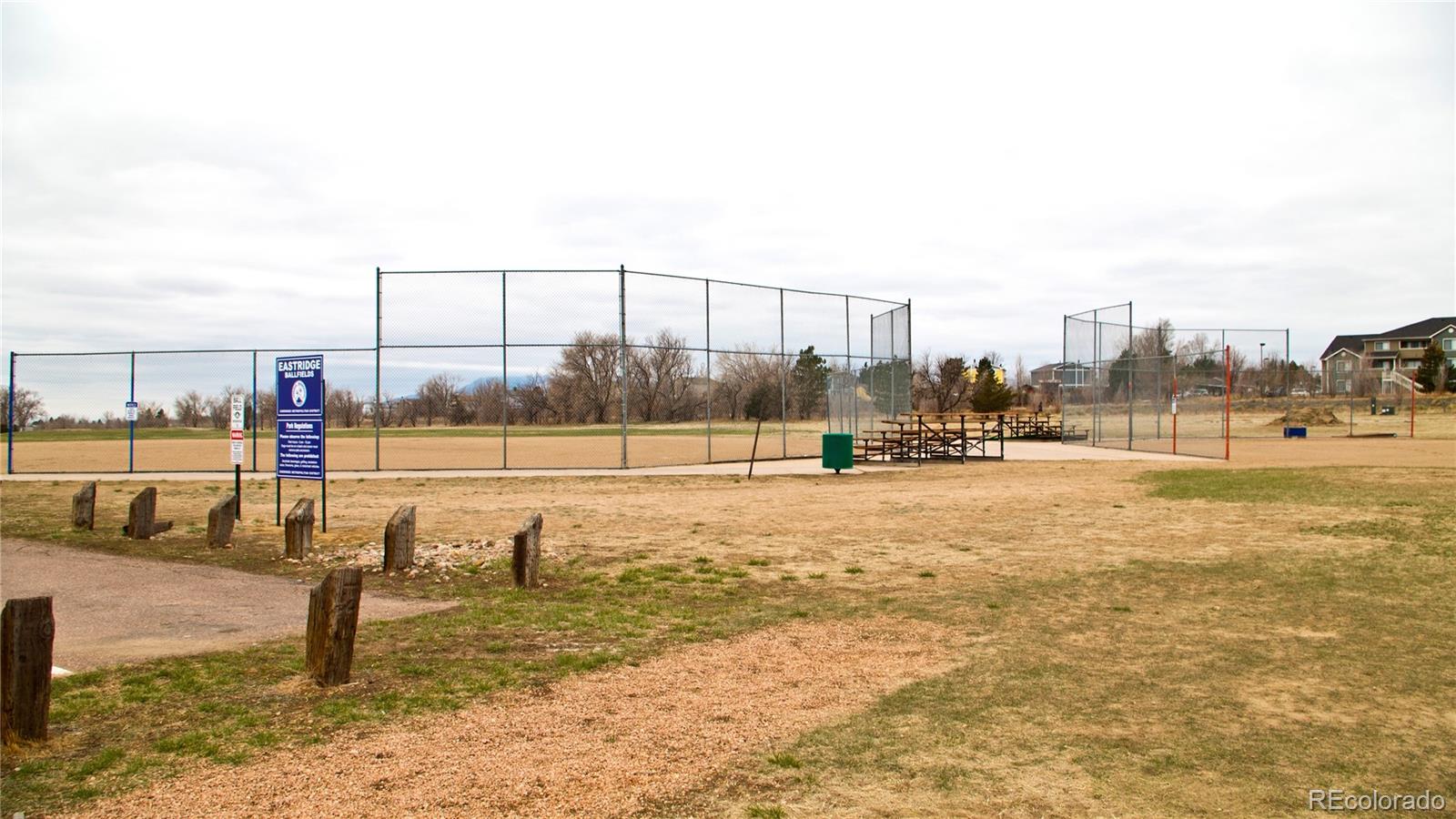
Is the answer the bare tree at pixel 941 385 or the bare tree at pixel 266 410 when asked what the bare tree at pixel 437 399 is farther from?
the bare tree at pixel 941 385

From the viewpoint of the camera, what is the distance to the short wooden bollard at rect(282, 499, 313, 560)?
1009cm

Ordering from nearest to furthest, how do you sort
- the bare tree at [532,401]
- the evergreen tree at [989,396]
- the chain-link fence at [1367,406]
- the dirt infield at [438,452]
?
the dirt infield at [438,452] → the bare tree at [532,401] → the chain-link fence at [1367,406] → the evergreen tree at [989,396]

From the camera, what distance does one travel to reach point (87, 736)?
457 cm

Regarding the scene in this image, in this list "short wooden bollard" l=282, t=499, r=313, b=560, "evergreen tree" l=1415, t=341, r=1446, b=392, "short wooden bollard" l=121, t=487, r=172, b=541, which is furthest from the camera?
"evergreen tree" l=1415, t=341, r=1446, b=392

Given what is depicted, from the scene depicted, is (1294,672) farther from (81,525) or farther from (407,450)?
(407,450)

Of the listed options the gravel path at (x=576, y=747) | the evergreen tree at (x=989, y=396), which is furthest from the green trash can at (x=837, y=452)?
the evergreen tree at (x=989, y=396)

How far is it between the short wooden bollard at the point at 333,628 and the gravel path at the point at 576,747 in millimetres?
886

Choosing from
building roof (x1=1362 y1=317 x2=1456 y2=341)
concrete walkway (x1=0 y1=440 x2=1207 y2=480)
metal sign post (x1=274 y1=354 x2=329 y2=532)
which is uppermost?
building roof (x1=1362 y1=317 x2=1456 y2=341)

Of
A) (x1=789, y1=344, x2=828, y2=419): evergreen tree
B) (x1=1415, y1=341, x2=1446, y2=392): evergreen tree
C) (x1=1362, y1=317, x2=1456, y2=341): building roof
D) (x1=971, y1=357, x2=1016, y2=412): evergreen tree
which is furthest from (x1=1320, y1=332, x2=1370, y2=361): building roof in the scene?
(x1=789, y1=344, x2=828, y2=419): evergreen tree

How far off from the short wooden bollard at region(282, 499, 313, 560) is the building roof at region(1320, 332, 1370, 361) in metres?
116

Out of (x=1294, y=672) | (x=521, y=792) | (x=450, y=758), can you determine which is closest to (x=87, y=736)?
(x=450, y=758)

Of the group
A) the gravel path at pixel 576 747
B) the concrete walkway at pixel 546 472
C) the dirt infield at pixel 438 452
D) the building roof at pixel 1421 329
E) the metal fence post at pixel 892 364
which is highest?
the building roof at pixel 1421 329

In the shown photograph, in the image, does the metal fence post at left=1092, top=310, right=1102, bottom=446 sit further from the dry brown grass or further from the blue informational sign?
the blue informational sign

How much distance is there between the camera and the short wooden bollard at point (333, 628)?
5.35 metres
